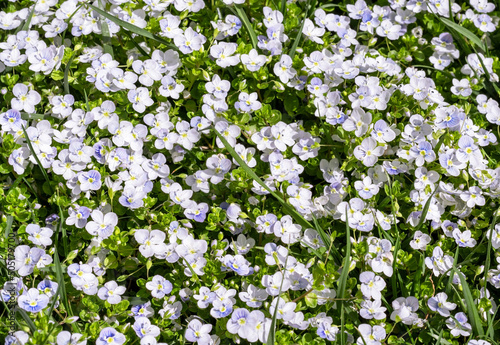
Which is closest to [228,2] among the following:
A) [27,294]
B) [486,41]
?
[486,41]

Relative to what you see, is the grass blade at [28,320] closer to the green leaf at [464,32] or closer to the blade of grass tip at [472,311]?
the blade of grass tip at [472,311]

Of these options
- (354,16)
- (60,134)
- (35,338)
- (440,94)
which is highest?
(354,16)

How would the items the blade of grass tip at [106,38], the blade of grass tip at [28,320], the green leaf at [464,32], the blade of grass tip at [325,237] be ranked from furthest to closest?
the green leaf at [464,32] < the blade of grass tip at [106,38] < the blade of grass tip at [325,237] < the blade of grass tip at [28,320]

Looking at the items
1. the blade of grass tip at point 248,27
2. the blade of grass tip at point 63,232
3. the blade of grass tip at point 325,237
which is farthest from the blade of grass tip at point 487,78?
the blade of grass tip at point 63,232

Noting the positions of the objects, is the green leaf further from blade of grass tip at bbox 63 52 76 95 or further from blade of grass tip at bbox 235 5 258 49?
blade of grass tip at bbox 63 52 76 95

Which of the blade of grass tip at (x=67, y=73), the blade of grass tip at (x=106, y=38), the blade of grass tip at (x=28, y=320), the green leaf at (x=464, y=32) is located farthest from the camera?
the green leaf at (x=464, y=32)

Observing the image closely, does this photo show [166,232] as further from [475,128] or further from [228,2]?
[475,128]

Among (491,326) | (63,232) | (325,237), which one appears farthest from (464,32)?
(63,232)

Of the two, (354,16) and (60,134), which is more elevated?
(354,16)
